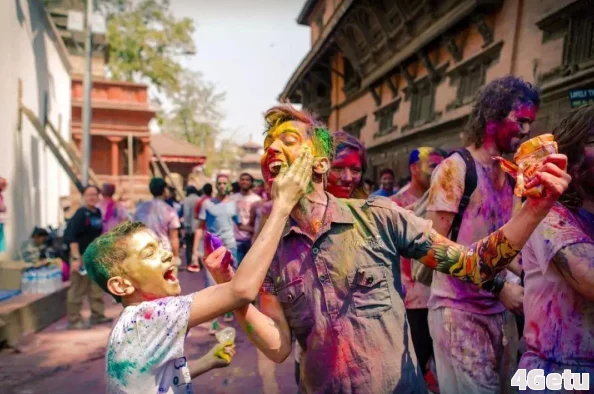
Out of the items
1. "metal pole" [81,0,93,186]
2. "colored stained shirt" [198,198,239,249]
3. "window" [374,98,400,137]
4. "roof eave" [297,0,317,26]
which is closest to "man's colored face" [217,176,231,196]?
"colored stained shirt" [198,198,239,249]

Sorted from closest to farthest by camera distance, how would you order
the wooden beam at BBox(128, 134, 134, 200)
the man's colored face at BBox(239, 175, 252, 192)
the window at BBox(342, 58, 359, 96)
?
the man's colored face at BBox(239, 175, 252, 192) < the window at BBox(342, 58, 359, 96) < the wooden beam at BBox(128, 134, 134, 200)

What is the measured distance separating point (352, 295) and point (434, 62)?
10837mm

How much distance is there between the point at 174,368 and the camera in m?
1.95

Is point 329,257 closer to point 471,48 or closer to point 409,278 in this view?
point 409,278

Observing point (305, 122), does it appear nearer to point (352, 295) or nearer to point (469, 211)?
point (352, 295)

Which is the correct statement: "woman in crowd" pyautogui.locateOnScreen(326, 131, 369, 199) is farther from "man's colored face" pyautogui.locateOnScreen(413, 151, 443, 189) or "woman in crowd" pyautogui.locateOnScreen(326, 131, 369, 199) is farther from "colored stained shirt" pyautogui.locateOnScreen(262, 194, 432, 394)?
"colored stained shirt" pyautogui.locateOnScreen(262, 194, 432, 394)

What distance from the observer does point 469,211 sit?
2.62 m

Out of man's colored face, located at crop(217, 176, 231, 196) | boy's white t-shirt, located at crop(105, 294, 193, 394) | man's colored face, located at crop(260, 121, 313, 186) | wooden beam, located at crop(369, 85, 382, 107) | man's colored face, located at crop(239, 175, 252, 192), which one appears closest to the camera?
boy's white t-shirt, located at crop(105, 294, 193, 394)

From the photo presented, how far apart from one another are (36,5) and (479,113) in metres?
12.1

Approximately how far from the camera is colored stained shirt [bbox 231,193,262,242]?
7527 millimetres

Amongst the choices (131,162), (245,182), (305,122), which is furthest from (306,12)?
(305,122)

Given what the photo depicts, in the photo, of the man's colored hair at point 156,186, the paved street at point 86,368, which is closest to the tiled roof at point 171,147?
the man's colored hair at point 156,186

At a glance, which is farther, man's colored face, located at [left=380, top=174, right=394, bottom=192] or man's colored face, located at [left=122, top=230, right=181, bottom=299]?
man's colored face, located at [left=380, top=174, right=394, bottom=192]

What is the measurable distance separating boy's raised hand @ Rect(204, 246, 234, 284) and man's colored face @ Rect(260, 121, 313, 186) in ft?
1.33
